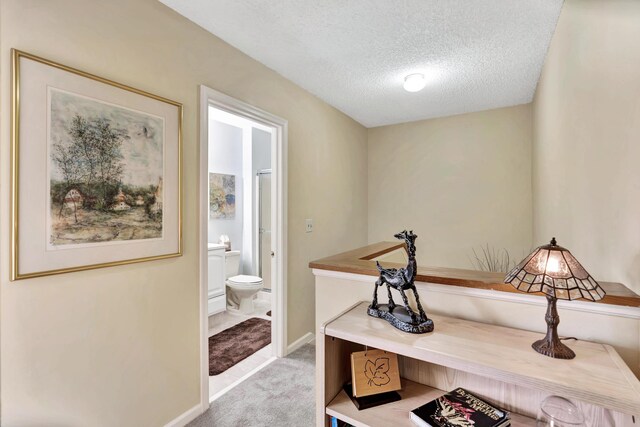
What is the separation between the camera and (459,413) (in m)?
1.02

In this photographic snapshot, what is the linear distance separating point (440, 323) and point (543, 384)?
385 mm

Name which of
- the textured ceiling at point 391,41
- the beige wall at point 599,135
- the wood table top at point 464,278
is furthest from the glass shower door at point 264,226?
the beige wall at point 599,135

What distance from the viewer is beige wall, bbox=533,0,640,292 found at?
3.11 feet

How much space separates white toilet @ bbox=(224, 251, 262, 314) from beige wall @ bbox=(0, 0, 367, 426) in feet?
5.65

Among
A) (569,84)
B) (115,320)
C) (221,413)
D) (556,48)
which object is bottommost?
(221,413)

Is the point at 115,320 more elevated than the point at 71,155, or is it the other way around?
the point at 71,155

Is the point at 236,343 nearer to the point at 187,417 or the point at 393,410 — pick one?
the point at 187,417

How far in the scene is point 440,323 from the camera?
1.16 metres

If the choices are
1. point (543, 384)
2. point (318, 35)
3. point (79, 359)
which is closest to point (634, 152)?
point (543, 384)

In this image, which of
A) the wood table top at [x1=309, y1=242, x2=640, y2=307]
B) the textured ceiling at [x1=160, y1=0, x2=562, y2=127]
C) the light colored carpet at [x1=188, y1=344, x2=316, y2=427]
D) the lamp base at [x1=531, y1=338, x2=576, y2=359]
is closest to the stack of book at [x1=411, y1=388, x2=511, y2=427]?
the lamp base at [x1=531, y1=338, x2=576, y2=359]

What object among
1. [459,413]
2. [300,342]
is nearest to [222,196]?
[300,342]

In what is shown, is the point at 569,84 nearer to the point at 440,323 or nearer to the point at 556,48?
the point at 556,48

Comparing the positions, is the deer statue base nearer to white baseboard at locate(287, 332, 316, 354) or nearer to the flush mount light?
white baseboard at locate(287, 332, 316, 354)

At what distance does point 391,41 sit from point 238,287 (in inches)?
116
